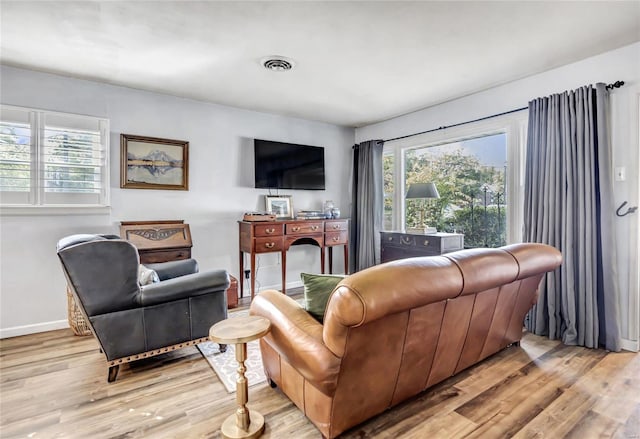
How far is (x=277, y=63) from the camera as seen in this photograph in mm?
2699

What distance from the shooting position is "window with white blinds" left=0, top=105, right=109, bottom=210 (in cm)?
282

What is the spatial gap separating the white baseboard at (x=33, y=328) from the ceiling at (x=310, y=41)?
2.25 m

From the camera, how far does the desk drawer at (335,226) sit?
4230 millimetres

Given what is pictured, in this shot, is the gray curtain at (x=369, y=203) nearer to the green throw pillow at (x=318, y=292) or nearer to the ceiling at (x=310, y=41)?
the ceiling at (x=310, y=41)

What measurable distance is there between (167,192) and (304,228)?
157 centimetres

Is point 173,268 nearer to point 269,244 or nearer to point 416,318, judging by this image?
point 269,244

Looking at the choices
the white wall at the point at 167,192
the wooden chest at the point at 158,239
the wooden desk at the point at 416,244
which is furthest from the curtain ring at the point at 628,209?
the wooden chest at the point at 158,239

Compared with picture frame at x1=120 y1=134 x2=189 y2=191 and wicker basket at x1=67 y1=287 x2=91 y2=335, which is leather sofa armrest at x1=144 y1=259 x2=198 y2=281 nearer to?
wicker basket at x1=67 y1=287 x2=91 y2=335

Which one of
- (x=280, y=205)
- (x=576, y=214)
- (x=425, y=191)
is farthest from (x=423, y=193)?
(x=280, y=205)

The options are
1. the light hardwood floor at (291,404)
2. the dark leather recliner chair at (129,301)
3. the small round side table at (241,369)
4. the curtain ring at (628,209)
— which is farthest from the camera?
the curtain ring at (628,209)

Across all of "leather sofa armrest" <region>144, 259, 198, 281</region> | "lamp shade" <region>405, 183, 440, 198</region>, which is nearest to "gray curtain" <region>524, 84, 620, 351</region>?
"lamp shade" <region>405, 183, 440, 198</region>

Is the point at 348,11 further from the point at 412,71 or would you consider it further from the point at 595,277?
the point at 595,277

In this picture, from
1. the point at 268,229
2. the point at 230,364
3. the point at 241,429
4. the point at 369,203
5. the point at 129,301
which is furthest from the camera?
the point at 369,203

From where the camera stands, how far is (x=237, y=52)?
252 cm
